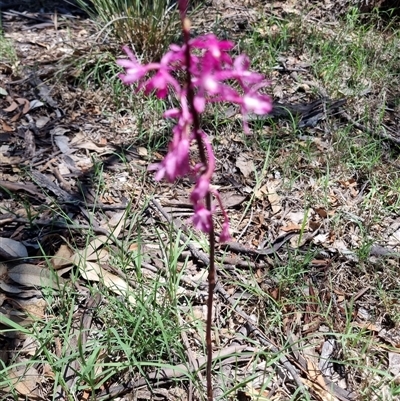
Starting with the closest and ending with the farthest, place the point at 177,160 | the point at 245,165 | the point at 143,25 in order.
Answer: the point at 177,160
the point at 245,165
the point at 143,25

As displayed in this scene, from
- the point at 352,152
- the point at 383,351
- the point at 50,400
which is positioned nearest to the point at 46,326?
the point at 50,400

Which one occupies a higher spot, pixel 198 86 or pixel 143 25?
pixel 198 86

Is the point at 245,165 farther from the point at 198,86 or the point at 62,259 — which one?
the point at 198,86

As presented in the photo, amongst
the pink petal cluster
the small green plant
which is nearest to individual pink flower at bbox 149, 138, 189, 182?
the pink petal cluster

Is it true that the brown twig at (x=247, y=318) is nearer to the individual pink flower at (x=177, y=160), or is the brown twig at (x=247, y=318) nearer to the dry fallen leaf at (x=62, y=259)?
the dry fallen leaf at (x=62, y=259)

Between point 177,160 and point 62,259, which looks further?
point 62,259

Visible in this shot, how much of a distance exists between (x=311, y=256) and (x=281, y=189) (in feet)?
1.91

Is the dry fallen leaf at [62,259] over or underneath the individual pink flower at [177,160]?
underneath

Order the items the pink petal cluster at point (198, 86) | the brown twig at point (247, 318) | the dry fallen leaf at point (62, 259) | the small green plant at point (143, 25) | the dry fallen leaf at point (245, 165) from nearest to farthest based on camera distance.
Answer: the pink petal cluster at point (198, 86) → the brown twig at point (247, 318) → the dry fallen leaf at point (62, 259) → the dry fallen leaf at point (245, 165) → the small green plant at point (143, 25)

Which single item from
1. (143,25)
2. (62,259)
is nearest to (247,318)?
(62,259)

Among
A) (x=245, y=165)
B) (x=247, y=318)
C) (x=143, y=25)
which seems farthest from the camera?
(x=143, y=25)

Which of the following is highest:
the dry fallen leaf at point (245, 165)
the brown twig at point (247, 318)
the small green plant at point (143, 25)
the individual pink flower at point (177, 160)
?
the individual pink flower at point (177, 160)

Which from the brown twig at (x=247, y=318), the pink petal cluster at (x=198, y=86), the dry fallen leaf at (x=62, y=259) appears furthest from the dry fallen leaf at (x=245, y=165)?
the pink petal cluster at (x=198, y=86)

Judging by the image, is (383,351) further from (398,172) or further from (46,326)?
(46,326)
